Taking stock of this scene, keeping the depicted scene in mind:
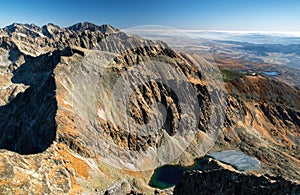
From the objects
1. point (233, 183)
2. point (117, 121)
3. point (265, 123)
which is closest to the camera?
point (233, 183)

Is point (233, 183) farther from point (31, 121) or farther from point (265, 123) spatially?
point (265, 123)

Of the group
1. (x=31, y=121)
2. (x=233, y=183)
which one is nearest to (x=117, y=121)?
(x=31, y=121)

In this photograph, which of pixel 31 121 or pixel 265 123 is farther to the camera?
pixel 265 123

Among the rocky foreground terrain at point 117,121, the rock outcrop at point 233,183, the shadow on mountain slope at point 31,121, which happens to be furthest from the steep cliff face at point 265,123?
the rock outcrop at point 233,183

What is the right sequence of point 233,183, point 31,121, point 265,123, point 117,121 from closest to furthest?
point 233,183 < point 31,121 < point 117,121 < point 265,123

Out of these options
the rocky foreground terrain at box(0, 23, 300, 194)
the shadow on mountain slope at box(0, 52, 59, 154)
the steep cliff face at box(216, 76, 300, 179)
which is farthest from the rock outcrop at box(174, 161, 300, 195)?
the steep cliff face at box(216, 76, 300, 179)

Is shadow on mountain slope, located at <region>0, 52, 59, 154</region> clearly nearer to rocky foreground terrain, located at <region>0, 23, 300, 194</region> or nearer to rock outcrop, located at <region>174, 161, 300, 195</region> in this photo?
rocky foreground terrain, located at <region>0, 23, 300, 194</region>

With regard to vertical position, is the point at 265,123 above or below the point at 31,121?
below

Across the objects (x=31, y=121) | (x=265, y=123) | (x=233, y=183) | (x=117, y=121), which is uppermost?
(x=233, y=183)
